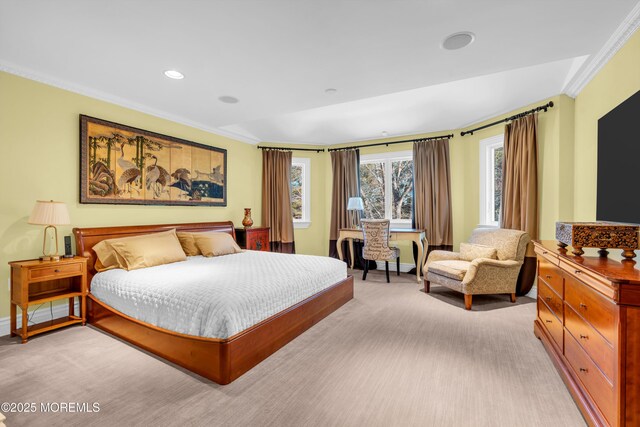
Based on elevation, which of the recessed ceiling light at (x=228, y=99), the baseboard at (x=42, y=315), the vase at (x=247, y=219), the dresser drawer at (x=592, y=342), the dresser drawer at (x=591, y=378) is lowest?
the baseboard at (x=42, y=315)

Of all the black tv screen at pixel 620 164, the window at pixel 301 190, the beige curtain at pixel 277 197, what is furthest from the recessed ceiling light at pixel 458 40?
the window at pixel 301 190

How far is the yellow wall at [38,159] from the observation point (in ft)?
8.96

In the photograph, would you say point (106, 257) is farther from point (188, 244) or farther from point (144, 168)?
point (144, 168)

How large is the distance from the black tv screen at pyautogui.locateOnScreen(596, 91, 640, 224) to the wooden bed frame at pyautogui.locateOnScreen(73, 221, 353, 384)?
8.20 feet

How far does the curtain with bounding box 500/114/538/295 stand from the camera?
12.5 ft

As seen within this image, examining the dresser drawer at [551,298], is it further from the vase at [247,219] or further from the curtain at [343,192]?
the vase at [247,219]

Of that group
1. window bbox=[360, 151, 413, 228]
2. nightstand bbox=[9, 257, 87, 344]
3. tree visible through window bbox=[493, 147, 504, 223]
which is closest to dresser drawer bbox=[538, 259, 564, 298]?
tree visible through window bbox=[493, 147, 504, 223]

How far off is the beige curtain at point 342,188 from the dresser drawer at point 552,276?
3.56m

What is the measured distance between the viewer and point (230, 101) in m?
3.58

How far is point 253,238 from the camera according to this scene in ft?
16.5

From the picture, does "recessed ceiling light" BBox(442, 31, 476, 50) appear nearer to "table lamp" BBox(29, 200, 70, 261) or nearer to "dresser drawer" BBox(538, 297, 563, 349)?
"dresser drawer" BBox(538, 297, 563, 349)

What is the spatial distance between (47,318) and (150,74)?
267 cm

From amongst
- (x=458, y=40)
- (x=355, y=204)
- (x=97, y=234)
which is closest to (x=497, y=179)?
(x=355, y=204)

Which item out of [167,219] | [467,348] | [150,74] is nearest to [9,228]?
[167,219]
